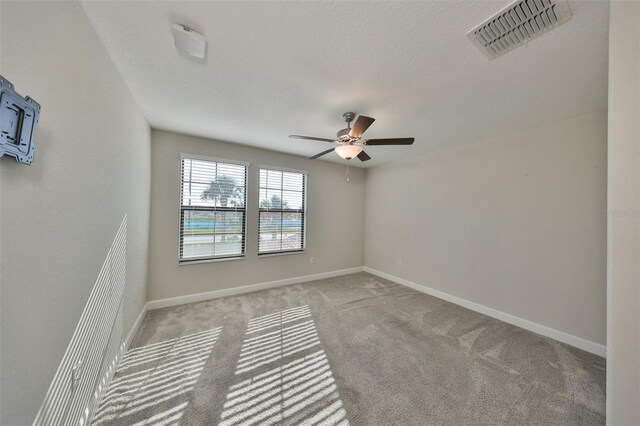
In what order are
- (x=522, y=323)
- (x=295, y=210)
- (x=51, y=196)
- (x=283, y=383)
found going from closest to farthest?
(x=51, y=196), (x=283, y=383), (x=522, y=323), (x=295, y=210)

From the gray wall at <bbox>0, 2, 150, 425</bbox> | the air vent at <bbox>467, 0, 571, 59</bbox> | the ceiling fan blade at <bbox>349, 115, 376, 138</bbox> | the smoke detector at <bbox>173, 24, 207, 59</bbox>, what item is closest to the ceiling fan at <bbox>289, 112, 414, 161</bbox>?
the ceiling fan blade at <bbox>349, 115, 376, 138</bbox>

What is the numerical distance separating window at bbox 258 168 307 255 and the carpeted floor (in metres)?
1.31

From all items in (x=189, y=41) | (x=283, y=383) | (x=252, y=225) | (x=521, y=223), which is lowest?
(x=283, y=383)

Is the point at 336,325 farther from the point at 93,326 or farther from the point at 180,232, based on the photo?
the point at 180,232

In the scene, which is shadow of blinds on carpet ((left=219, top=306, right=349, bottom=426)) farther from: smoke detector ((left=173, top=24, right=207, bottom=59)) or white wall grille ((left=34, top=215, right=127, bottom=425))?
smoke detector ((left=173, top=24, right=207, bottom=59))

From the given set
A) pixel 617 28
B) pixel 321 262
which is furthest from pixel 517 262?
pixel 321 262

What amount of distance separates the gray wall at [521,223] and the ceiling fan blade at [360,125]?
218 cm

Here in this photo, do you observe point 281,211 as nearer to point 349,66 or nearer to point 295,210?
point 295,210

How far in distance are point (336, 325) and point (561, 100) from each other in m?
3.34

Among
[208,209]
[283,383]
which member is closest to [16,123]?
[283,383]

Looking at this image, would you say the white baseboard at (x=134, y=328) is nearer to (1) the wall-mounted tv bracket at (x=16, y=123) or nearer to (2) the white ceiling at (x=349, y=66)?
(1) the wall-mounted tv bracket at (x=16, y=123)

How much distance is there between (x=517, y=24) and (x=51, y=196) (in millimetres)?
2662

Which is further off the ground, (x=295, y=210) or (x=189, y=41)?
(x=189, y=41)

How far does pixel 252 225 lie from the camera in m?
3.75
